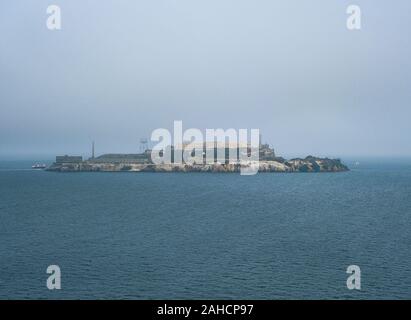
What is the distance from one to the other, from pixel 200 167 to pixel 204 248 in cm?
12727

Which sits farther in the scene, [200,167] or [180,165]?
[180,165]

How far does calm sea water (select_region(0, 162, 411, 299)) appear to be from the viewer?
3006cm

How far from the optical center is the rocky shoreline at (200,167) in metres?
167

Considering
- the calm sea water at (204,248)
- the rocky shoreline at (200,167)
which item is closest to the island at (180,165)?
the rocky shoreline at (200,167)

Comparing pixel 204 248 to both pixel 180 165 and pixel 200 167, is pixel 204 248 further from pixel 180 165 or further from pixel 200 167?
pixel 180 165

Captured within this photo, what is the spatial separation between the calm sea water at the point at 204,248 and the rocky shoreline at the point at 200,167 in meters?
86.2

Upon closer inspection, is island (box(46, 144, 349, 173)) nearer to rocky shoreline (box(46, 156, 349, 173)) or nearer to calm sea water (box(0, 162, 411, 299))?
rocky shoreline (box(46, 156, 349, 173))

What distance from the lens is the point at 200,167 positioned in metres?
169

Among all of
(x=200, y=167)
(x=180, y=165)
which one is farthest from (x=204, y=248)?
(x=180, y=165)

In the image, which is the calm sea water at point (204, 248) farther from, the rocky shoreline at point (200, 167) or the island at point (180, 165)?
the island at point (180, 165)

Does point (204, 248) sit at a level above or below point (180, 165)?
below

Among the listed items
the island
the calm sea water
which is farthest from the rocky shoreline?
the calm sea water
